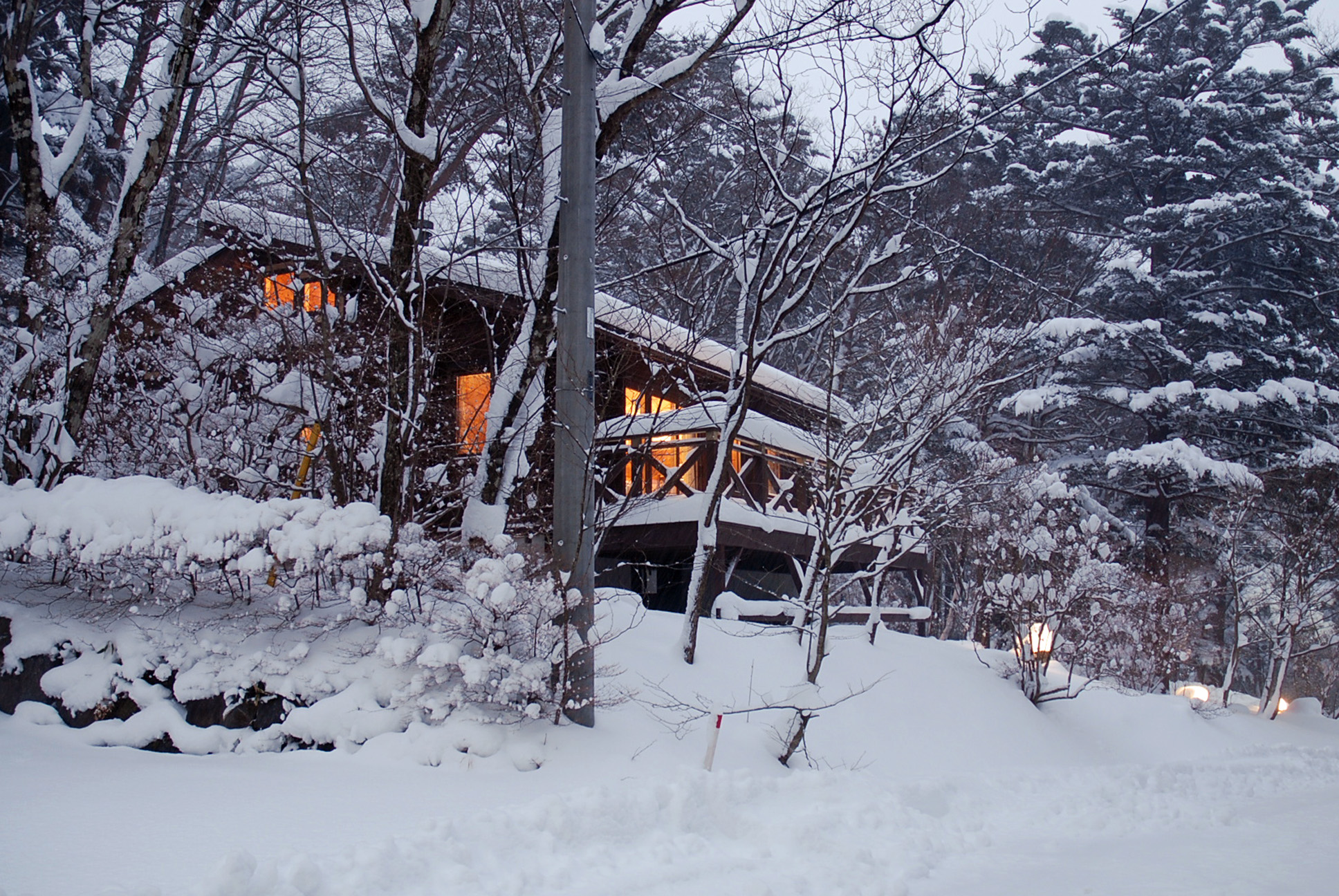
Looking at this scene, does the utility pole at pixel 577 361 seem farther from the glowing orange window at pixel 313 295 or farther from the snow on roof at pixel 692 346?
the glowing orange window at pixel 313 295

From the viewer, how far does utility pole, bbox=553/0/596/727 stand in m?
5.72

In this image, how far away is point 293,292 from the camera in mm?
9547

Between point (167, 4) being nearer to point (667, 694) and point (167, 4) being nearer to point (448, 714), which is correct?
point (448, 714)

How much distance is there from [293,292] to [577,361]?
5.10m

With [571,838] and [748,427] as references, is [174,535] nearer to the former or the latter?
[571,838]

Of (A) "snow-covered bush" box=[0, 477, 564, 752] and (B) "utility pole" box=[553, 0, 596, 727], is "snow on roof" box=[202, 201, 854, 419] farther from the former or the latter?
(A) "snow-covered bush" box=[0, 477, 564, 752]

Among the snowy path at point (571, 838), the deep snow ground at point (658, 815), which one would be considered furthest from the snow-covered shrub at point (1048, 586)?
the snowy path at point (571, 838)

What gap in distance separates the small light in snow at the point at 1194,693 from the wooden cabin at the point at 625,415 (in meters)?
5.30

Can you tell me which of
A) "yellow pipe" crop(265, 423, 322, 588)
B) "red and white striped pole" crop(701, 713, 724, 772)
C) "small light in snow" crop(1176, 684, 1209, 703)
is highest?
"yellow pipe" crop(265, 423, 322, 588)

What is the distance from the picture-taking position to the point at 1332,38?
2222cm

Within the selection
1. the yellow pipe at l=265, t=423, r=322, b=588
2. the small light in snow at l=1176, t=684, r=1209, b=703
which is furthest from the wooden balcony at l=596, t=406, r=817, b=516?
the small light in snow at l=1176, t=684, r=1209, b=703

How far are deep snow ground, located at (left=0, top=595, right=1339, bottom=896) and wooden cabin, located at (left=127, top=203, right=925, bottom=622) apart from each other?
6.46 ft

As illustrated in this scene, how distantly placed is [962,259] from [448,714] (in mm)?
17782

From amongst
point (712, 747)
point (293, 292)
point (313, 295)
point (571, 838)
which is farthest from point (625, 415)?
point (313, 295)
